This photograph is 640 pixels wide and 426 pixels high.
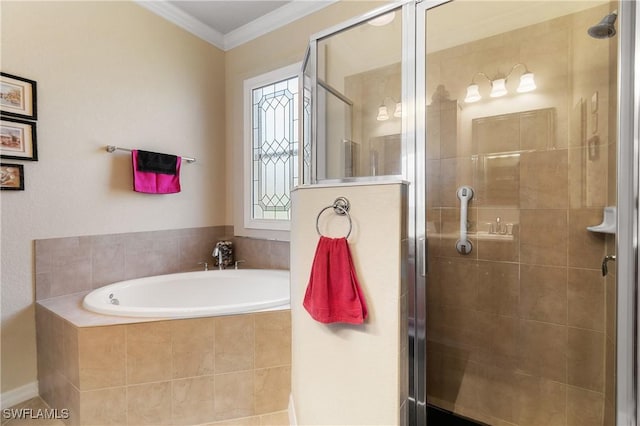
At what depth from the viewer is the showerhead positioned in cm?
123

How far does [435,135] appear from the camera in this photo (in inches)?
60.1

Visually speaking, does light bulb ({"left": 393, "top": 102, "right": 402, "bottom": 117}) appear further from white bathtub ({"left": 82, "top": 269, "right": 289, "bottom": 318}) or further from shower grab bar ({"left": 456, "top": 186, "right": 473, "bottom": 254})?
white bathtub ({"left": 82, "top": 269, "right": 289, "bottom": 318})

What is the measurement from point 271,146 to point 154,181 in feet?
3.42

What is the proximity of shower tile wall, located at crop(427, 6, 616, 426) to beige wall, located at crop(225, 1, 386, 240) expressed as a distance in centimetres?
130

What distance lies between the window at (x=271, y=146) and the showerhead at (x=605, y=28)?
195 cm

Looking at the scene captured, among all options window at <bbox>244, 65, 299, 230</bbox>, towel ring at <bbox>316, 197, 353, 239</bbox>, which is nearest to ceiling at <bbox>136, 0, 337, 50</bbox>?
window at <bbox>244, 65, 299, 230</bbox>

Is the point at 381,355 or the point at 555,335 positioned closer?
the point at 381,355

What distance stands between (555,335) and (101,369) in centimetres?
229

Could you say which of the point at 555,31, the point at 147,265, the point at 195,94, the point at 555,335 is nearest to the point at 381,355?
the point at 555,335

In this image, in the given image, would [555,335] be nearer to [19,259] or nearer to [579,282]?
[579,282]

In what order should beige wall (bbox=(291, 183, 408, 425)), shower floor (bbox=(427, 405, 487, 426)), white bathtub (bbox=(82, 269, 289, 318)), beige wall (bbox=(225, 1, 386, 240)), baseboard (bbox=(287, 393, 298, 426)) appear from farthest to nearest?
1. beige wall (bbox=(225, 1, 386, 240))
2. white bathtub (bbox=(82, 269, 289, 318))
3. baseboard (bbox=(287, 393, 298, 426))
4. shower floor (bbox=(427, 405, 487, 426))
5. beige wall (bbox=(291, 183, 408, 425))

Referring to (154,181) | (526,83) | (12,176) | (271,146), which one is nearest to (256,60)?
(271,146)

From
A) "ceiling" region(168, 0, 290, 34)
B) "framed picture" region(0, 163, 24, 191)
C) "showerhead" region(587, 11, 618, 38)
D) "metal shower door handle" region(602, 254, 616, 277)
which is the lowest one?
"metal shower door handle" region(602, 254, 616, 277)

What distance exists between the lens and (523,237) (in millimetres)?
1589
